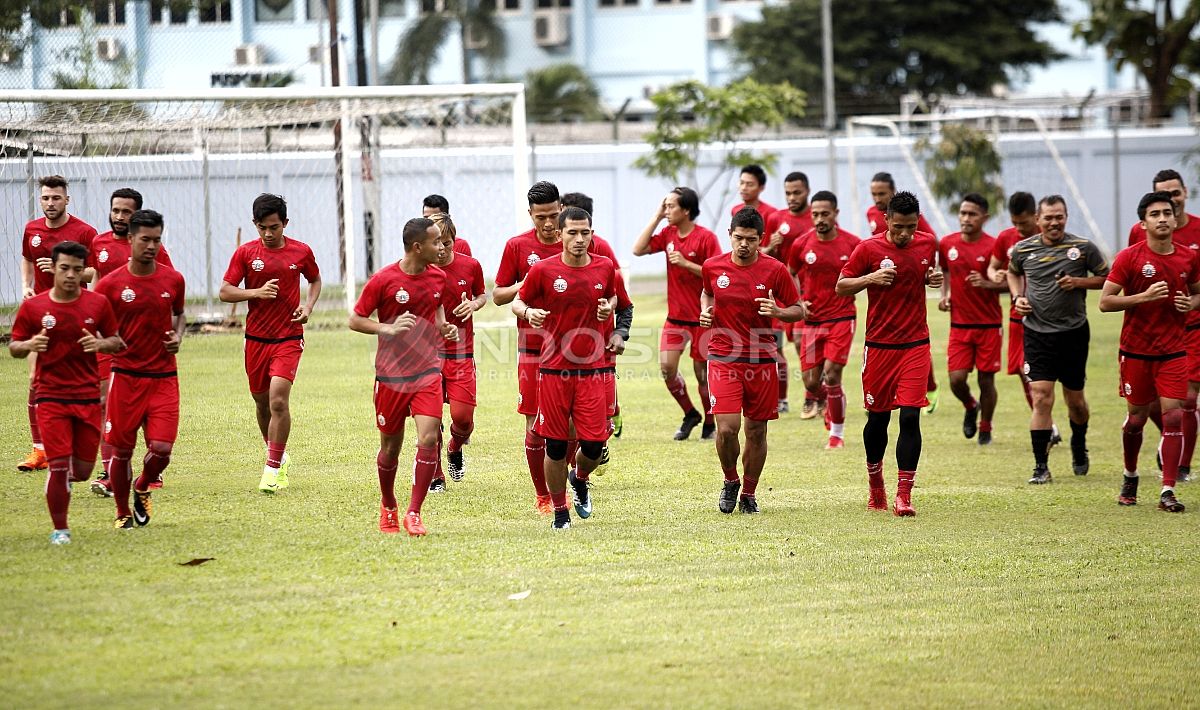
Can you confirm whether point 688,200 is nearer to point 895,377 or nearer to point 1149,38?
point 895,377

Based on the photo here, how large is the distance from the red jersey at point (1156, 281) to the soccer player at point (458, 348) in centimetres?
464

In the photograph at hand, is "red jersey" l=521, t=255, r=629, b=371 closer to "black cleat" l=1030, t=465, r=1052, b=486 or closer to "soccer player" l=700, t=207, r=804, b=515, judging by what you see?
"soccer player" l=700, t=207, r=804, b=515

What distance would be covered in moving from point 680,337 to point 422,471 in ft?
15.8

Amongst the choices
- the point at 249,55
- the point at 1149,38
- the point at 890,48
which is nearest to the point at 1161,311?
the point at 1149,38

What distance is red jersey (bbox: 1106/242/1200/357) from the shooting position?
9.83 m

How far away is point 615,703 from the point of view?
5746 millimetres

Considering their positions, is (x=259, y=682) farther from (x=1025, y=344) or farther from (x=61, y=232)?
(x=1025, y=344)

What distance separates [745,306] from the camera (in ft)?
31.4

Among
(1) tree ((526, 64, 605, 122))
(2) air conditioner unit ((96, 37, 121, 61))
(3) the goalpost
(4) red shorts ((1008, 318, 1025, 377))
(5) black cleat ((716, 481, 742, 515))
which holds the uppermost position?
(1) tree ((526, 64, 605, 122))

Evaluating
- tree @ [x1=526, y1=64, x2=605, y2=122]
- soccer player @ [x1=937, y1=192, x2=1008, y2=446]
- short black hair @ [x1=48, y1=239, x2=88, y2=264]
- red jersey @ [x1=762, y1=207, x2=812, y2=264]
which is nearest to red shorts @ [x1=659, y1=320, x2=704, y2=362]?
red jersey @ [x1=762, y1=207, x2=812, y2=264]

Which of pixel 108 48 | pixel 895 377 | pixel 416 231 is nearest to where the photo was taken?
pixel 416 231

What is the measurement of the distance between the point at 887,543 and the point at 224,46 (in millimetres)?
31243

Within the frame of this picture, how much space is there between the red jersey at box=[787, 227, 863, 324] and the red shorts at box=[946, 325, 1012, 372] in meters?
1.01

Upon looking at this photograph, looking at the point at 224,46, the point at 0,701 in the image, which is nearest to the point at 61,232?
the point at 0,701
